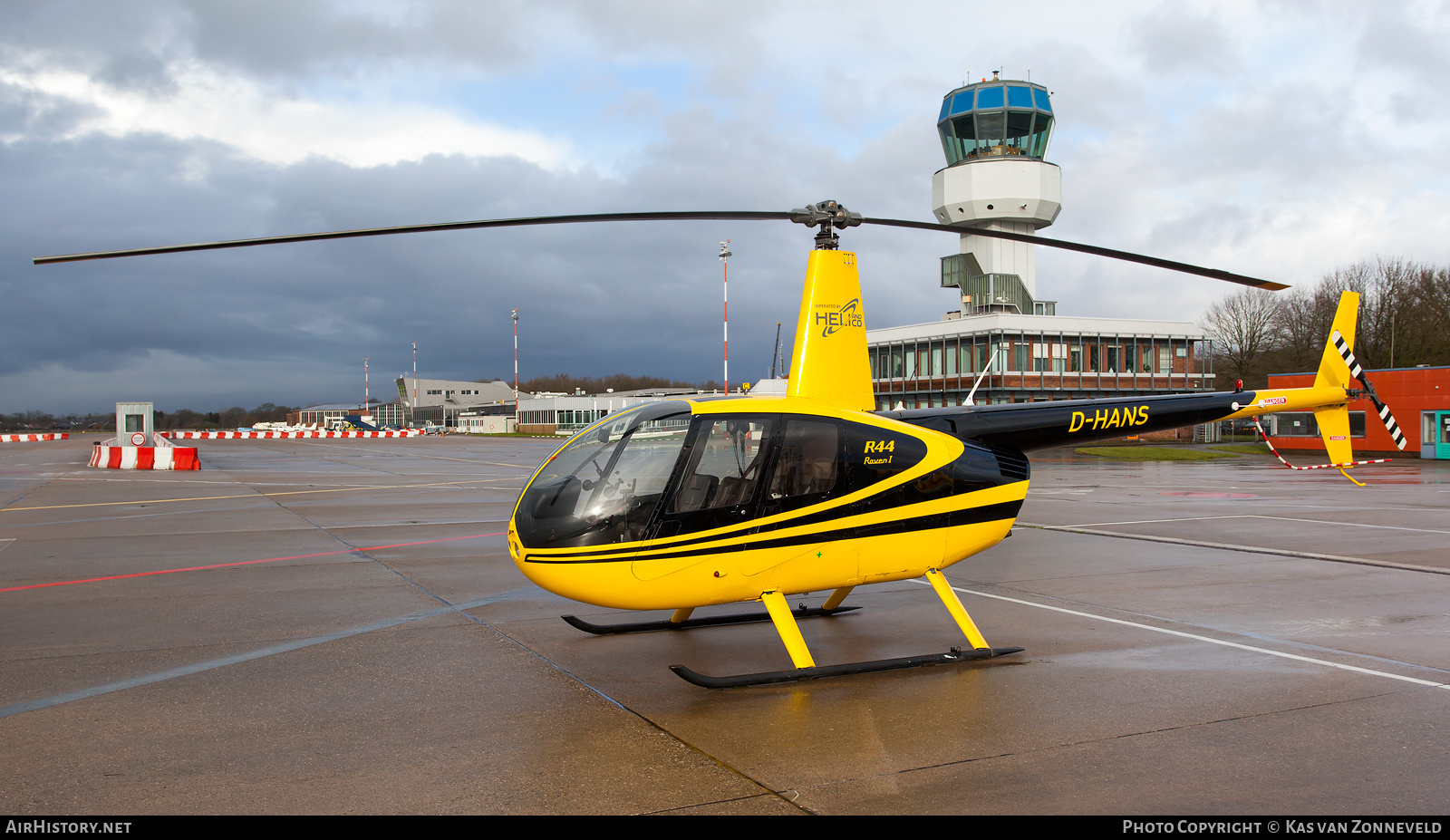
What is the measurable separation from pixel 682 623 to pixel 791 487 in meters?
2.18

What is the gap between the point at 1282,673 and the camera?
6621 mm

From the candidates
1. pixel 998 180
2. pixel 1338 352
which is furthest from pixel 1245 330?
pixel 1338 352

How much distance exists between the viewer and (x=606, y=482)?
634 cm

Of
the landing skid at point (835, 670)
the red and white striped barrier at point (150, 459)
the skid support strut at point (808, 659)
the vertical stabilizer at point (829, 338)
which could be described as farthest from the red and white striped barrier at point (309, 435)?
the landing skid at point (835, 670)

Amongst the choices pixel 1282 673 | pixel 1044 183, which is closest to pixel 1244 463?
pixel 1044 183

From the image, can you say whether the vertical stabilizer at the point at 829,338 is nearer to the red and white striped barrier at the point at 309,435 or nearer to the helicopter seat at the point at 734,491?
the helicopter seat at the point at 734,491

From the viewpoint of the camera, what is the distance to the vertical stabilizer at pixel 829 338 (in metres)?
7.71

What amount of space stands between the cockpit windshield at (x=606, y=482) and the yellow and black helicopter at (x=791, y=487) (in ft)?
0.04

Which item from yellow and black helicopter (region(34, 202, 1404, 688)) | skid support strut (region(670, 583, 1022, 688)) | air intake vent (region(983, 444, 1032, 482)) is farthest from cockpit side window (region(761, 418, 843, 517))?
air intake vent (region(983, 444, 1032, 482))

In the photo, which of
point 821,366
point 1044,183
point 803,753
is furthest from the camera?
point 1044,183

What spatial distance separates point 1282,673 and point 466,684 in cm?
616

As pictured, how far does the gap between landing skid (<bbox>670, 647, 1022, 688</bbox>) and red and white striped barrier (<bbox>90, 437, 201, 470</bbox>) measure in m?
30.9
